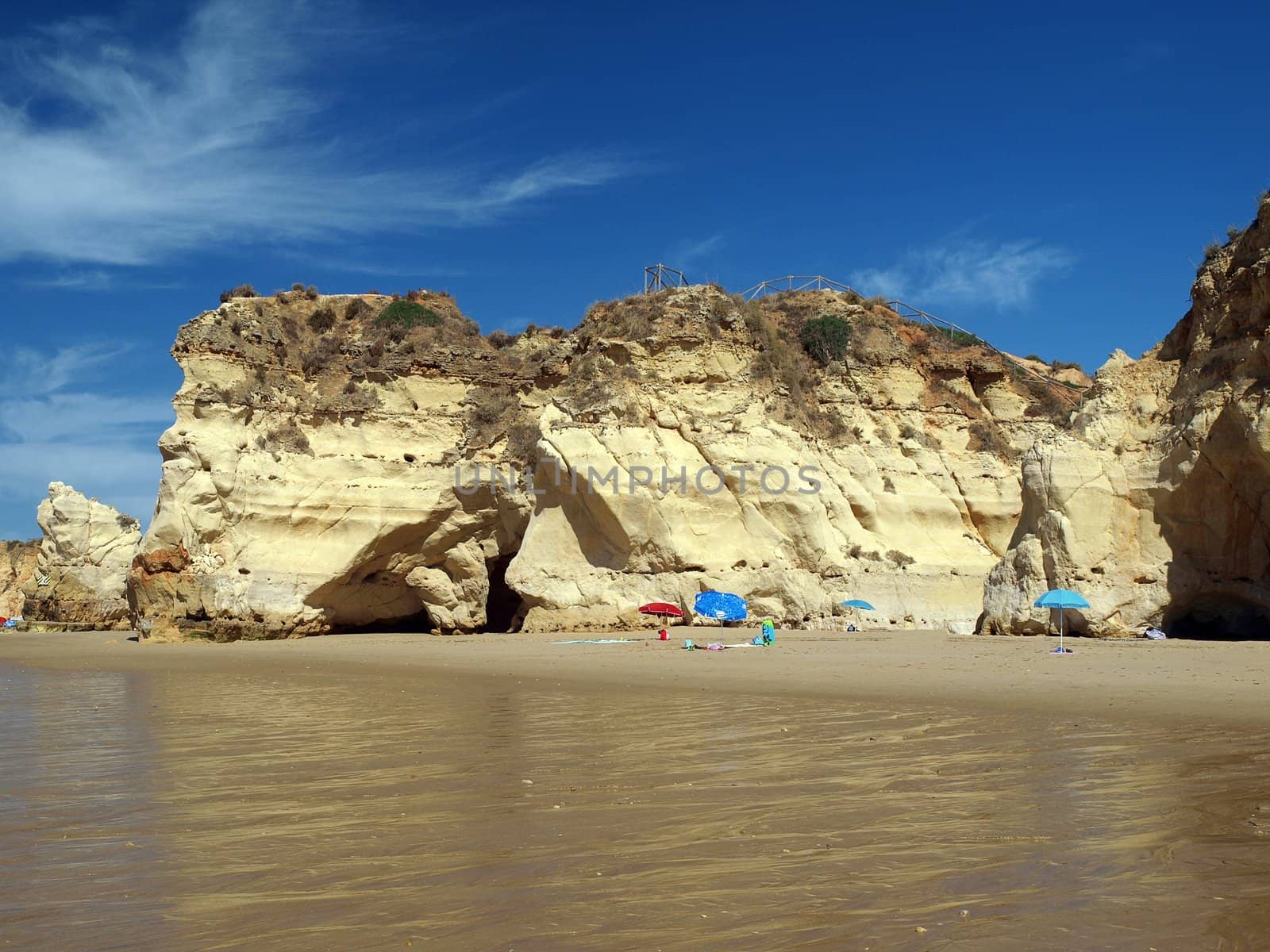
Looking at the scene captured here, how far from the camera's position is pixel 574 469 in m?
25.5

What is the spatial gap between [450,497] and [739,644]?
12.2m

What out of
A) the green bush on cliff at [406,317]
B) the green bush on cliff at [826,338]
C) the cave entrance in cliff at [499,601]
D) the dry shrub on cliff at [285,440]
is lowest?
the cave entrance in cliff at [499,601]

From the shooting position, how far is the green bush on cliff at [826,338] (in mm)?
30547

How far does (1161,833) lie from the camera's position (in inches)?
189

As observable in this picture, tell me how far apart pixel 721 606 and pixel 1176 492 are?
903 centimetres

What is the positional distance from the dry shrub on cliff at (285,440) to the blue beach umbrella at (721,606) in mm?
12644

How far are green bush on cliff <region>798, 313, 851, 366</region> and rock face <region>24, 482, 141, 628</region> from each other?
2723 centimetres

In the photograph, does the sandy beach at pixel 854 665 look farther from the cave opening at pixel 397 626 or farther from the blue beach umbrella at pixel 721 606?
the cave opening at pixel 397 626

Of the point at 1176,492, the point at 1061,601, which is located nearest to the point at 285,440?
the point at 1061,601

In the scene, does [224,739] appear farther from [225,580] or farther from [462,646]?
[225,580]

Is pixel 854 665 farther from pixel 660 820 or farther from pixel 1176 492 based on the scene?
pixel 660 820

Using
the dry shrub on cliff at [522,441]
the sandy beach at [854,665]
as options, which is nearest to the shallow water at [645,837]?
the sandy beach at [854,665]

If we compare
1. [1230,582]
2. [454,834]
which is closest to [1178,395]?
[1230,582]

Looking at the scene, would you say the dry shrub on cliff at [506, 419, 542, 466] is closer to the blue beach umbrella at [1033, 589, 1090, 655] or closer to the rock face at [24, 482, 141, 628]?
the blue beach umbrella at [1033, 589, 1090, 655]
